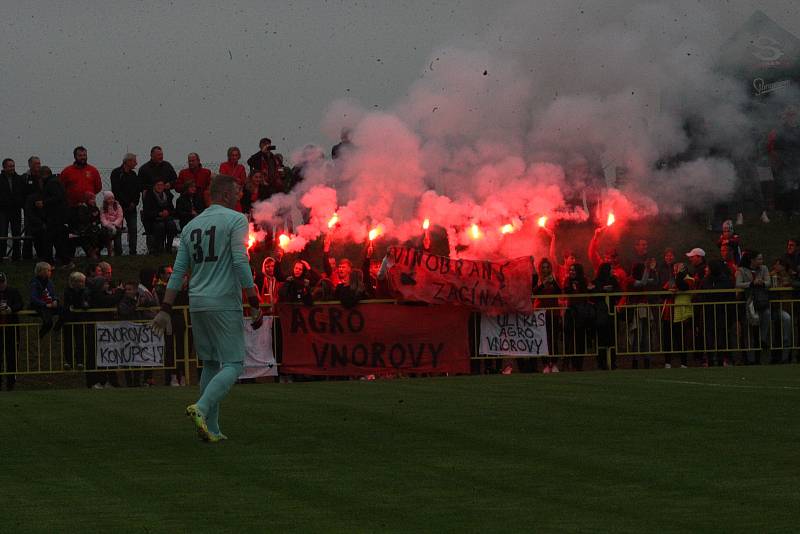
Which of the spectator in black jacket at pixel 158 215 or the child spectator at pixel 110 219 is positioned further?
Result: the child spectator at pixel 110 219

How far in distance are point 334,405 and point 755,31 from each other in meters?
16.9

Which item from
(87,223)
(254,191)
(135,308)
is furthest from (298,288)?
(87,223)

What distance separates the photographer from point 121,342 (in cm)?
2188

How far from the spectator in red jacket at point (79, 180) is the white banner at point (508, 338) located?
29.2ft

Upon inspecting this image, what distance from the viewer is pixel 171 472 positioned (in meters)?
9.64

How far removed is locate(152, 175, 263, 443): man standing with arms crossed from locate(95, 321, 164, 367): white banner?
10.4 m

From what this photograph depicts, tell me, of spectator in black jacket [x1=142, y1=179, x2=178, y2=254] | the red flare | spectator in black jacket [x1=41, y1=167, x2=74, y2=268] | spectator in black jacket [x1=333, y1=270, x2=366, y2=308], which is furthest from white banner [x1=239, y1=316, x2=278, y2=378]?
spectator in black jacket [x1=41, y1=167, x2=74, y2=268]

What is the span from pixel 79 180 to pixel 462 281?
871 cm

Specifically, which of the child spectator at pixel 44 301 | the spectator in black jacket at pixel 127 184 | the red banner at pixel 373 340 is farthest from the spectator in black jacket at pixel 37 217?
the red banner at pixel 373 340

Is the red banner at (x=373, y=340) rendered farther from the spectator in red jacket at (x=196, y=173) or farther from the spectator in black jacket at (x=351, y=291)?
the spectator in red jacket at (x=196, y=173)

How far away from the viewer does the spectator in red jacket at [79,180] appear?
91.0 ft

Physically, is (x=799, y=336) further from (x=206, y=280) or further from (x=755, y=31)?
(x=206, y=280)

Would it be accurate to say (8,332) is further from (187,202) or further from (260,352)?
(187,202)

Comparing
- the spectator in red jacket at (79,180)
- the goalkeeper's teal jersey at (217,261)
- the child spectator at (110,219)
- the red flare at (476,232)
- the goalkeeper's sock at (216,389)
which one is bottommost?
the goalkeeper's sock at (216,389)
